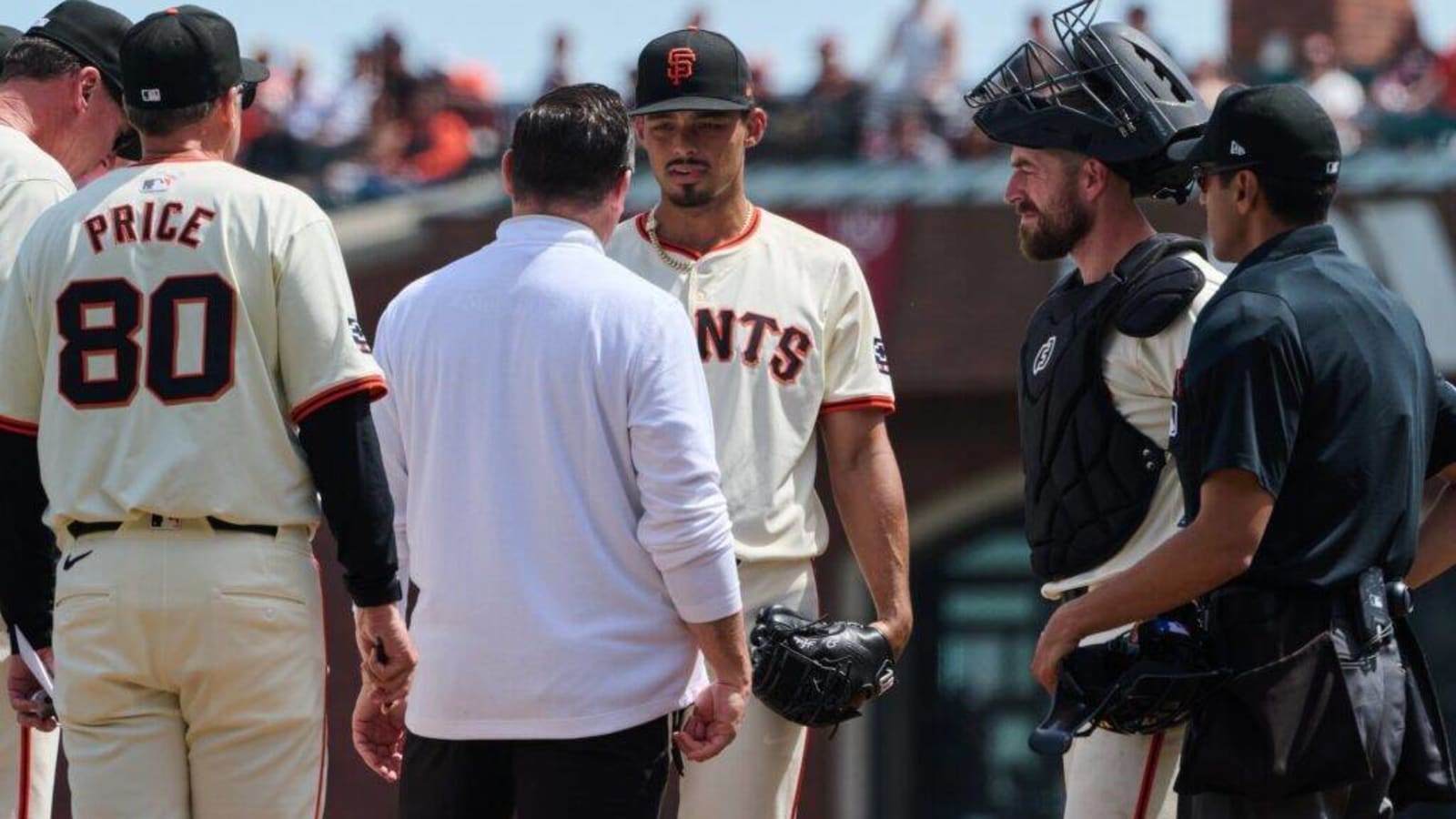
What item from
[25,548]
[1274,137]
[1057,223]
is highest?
[1274,137]

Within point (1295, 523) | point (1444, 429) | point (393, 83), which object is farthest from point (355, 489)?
point (393, 83)

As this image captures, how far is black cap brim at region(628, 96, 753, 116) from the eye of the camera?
222 inches

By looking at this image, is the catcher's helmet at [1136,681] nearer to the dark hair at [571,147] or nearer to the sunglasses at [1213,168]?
the sunglasses at [1213,168]

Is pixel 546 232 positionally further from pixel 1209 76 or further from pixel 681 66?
pixel 1209 76

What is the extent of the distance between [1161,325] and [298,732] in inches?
76.8

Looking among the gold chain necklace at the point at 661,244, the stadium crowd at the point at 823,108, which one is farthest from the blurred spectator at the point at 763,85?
the gold chain necklace at the point at 661,244

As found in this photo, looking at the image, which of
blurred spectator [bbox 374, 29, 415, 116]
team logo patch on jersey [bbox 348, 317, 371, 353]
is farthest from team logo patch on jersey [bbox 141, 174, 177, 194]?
blurred spectator [bbox 374, 29, 415, 116]

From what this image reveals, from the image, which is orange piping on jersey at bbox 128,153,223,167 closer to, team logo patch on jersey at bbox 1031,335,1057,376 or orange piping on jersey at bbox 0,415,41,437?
orange piping on jersey at bbox 0,415,41,437

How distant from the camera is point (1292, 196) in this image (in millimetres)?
4699

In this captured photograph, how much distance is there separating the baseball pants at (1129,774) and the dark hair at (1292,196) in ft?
3.75

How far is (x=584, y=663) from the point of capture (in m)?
4.48

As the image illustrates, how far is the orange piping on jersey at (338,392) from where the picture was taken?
181 inches

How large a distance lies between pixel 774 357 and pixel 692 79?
2.24ft

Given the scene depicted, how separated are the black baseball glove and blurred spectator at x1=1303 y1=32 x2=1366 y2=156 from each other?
11031 millimetres
